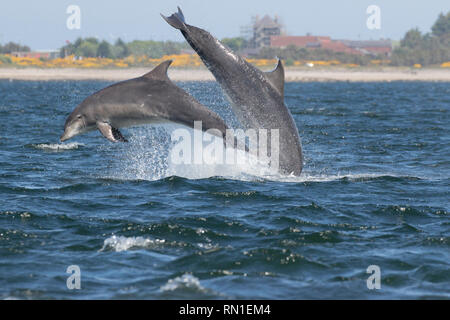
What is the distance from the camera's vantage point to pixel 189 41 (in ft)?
50.9

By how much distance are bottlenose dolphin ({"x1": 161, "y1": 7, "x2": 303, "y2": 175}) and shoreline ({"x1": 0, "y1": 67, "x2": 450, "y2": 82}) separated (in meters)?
124

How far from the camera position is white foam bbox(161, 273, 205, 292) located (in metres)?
9.89

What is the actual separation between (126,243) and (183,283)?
6.77 ft

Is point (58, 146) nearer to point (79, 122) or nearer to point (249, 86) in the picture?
point (79, 122)

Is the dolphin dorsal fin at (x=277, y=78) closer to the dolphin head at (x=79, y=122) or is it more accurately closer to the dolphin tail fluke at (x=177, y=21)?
the dolphin tail fluke at (x=177, y=21)

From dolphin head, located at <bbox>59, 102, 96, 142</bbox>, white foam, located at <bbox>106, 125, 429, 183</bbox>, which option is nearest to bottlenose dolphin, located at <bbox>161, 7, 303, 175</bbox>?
white foam, located at <bbox>106, 125, 429, 183</bbox>

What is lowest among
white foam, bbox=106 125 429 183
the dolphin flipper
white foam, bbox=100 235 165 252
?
white foam, bbox=100 235 165 252

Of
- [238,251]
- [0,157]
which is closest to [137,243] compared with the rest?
[238,251]

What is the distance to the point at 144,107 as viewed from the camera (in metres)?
15.2

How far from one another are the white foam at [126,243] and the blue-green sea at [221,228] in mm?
32

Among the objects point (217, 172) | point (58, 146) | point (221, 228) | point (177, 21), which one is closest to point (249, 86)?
point (177, 21)

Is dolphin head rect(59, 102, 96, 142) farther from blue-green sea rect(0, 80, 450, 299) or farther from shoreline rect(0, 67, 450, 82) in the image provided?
shoreline rect(0, 67, 450, 82)
